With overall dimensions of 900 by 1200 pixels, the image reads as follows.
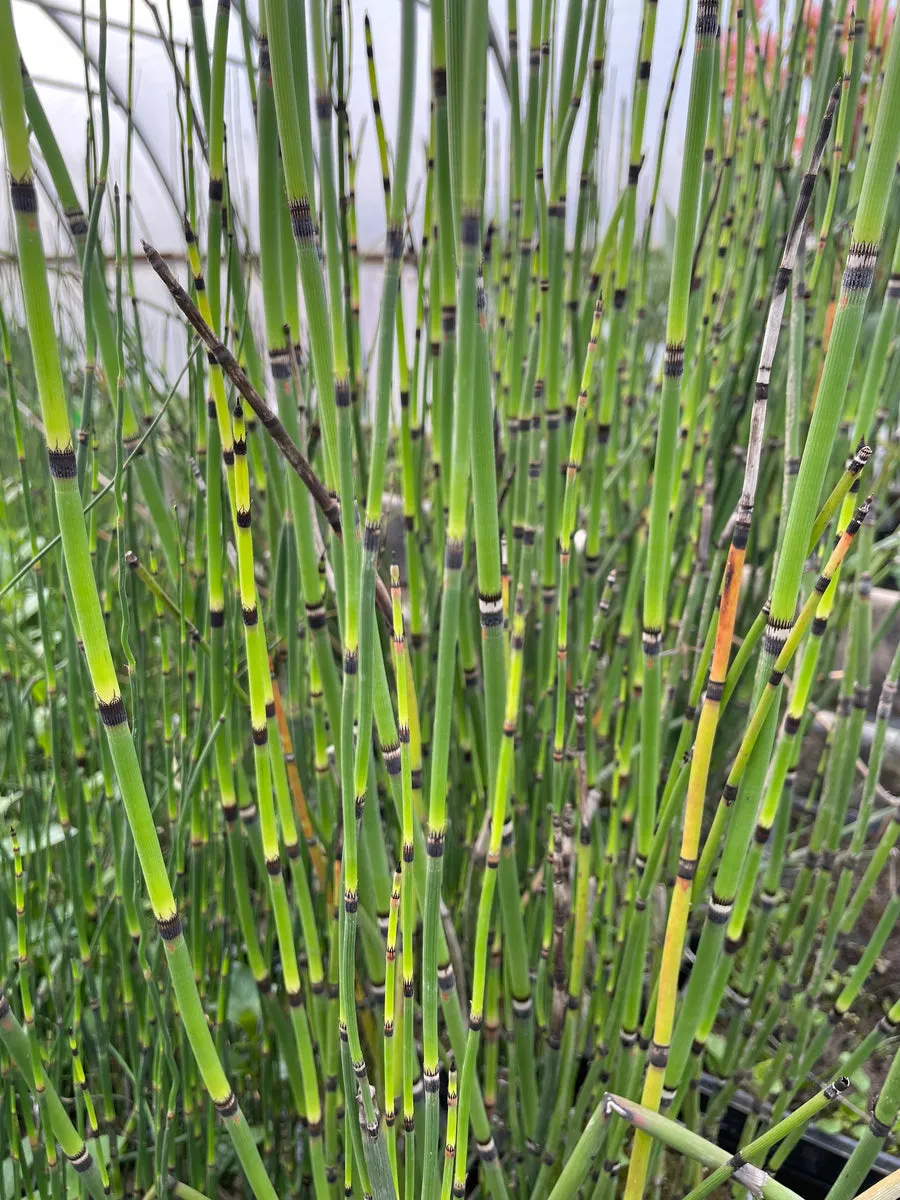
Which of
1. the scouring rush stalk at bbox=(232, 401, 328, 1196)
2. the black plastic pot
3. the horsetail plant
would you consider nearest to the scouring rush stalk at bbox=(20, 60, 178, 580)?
the horsetail plant

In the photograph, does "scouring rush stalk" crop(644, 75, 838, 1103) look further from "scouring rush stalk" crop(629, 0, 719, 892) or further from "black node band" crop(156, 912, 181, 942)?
"black node band" crop(156, 912, 181, 942)

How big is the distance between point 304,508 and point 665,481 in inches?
8.4

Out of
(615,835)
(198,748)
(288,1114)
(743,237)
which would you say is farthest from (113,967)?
(743,237)

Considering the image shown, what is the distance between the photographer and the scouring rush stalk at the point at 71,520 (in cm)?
26

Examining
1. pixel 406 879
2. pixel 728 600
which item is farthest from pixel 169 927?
pixel 728 600

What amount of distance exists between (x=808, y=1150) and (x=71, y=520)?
3.38ft

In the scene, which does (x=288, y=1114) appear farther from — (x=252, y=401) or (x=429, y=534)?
(x=252, y=401)

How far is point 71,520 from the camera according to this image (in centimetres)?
32

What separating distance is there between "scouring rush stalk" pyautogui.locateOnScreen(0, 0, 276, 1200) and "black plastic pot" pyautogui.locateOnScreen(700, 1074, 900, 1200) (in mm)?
728

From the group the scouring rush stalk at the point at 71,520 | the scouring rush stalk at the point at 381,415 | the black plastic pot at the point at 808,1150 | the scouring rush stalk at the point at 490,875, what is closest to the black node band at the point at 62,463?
the scouring rush stalk at the point at 71,520

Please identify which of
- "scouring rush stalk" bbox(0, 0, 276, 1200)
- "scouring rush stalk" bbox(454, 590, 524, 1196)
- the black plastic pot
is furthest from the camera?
the black plastic pot

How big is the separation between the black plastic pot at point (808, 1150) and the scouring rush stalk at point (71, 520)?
73 centimetres

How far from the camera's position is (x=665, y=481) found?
50 cm

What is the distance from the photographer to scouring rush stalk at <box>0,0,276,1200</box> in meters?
0.26
